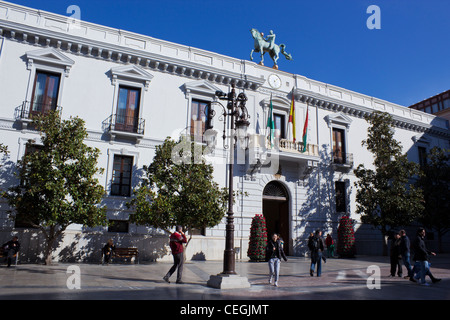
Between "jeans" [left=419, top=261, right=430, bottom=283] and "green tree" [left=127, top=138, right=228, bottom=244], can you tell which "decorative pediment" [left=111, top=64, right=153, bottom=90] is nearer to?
"green tree" [left=127, top=138, right=228, bottom=244]

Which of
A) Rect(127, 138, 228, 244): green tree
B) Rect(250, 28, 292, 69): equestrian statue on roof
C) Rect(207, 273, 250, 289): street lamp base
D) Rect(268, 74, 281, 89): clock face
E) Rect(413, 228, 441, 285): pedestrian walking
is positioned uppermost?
Rect(250, 28, 292, 69): equestrian statue on roof

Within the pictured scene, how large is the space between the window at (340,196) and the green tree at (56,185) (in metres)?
16.3

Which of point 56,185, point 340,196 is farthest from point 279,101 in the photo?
point 56,185

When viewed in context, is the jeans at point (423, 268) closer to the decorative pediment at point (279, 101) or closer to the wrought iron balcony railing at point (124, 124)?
the wrought iron balcony railing at point (124, 124)

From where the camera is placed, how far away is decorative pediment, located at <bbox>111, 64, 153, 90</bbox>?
19.1 metres

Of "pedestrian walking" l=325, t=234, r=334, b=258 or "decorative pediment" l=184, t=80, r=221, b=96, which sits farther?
"pedestrian walking" l=325, t=234, r=334, b=258

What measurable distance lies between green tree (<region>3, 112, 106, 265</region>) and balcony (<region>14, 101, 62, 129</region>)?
155cm

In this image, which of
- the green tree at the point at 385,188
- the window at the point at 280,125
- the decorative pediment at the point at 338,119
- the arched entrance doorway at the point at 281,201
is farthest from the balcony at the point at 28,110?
the green tree at the point at 385,188

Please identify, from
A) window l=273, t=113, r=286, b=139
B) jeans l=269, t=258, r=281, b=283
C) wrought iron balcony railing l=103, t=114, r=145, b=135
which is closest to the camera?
jeans l=269, t=258, r=281, b=283

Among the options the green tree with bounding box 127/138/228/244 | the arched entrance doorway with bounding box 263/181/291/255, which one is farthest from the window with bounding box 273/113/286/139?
the green tree with bounding box 127/138/228/244

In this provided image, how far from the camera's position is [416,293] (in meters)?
9.31

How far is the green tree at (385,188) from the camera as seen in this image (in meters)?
21.9
